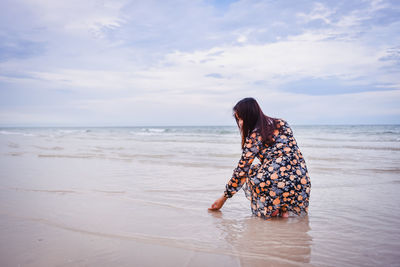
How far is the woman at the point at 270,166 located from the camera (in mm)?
2975

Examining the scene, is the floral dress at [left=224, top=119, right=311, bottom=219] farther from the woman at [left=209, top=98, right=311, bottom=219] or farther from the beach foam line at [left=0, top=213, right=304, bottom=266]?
the beach foam line at [left=0, top=213, right=304, bottom=266]

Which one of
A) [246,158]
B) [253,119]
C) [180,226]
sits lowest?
[180,226]

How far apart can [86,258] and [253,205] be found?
74.6 inches

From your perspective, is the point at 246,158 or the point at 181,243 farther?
the point at 246,158

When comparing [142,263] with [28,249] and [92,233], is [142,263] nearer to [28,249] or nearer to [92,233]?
[92,233]

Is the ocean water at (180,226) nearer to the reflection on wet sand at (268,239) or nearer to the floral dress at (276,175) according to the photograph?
the reflection on wet sand at (268,239)

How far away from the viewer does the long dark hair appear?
2982mm

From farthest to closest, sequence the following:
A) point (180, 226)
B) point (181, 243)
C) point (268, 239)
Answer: point (180, 226), point (268, 239), point (181, 243)

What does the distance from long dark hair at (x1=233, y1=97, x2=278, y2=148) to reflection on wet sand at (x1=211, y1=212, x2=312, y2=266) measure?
2.98ft

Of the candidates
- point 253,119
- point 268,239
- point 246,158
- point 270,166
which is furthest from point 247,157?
point 268,239

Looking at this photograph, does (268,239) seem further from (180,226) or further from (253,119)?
(253,119)

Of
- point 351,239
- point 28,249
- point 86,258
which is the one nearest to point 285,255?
point 351,239

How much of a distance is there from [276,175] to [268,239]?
691 millimetres

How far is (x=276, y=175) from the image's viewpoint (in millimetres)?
2965
